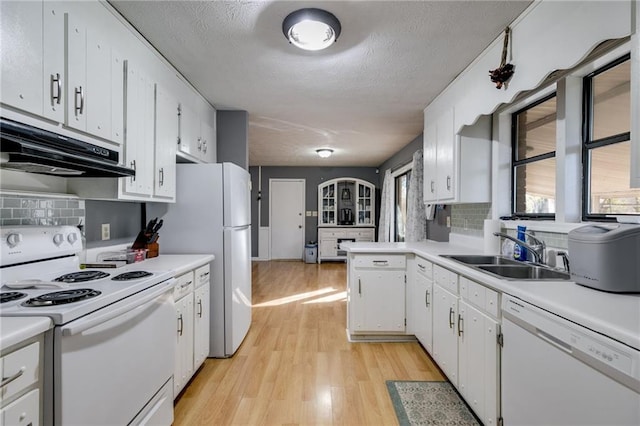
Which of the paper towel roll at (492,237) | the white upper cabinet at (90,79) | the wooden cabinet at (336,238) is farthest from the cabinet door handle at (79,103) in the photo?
the wooden cabinet at (336,238)

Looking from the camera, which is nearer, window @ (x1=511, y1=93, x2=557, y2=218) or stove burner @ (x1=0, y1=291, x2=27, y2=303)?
stove burner @ (x1=0, y1=291, x2=27, y2=303)

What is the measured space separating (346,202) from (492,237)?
5408mm

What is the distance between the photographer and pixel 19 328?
3.01 ft

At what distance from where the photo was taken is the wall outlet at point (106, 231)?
2160mm

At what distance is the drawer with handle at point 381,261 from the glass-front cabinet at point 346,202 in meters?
4.66

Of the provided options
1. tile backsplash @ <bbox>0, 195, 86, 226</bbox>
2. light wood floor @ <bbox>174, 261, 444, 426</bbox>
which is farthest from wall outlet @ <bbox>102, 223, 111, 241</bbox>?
light wood floor @ <bbox>174, 261, 444, 426</bbox>

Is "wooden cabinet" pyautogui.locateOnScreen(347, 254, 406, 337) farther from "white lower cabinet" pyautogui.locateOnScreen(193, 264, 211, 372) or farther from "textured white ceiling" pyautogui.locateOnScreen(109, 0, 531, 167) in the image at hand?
"textured white ceiling" pyautogui.locateOnScreen(109, 0, 531, 167)

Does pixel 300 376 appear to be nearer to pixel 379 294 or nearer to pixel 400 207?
pixel 379 294

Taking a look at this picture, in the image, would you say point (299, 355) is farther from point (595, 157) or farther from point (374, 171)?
point (374, 171)

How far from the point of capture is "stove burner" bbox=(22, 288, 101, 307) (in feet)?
3.66

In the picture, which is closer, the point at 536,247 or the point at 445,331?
the point at 536,247

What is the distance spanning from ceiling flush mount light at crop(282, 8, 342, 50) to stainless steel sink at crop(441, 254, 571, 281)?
1643 mm

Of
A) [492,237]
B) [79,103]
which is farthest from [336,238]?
[79,103]

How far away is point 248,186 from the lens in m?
3.16
